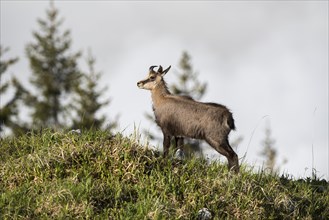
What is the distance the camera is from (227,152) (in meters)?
13.4

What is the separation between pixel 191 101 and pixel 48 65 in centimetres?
3553

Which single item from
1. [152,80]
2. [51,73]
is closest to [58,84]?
[51,73]

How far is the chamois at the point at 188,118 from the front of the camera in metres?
13.5

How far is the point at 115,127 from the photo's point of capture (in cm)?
1339

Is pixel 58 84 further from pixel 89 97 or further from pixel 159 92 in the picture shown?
pixel 159 92

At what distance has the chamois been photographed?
1347 centimetres

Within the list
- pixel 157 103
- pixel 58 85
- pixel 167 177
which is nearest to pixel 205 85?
pixel 58 85

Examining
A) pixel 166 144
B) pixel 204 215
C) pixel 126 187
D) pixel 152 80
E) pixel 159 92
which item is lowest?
pixel 204 215

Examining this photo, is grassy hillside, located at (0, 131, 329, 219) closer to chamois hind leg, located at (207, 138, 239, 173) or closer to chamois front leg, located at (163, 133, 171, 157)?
chamois hind leg, located at (207, 138, 239, 173)

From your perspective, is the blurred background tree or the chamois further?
the blurred background tree

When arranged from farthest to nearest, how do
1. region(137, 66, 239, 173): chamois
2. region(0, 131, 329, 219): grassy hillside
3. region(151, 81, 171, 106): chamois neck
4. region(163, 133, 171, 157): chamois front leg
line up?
region(151, 81, 171, 106): chamois neck < region(137, 66, 239, 173): chamois < region(163, 133, 171, 157): chamois front leg < region(0, 131, 329, 219): grassy hillside

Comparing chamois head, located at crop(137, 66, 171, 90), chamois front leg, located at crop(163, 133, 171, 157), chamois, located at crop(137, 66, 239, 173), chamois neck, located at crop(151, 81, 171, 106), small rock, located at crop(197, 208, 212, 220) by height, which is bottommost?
small rock, located at crop(197, 208, 212, 220)

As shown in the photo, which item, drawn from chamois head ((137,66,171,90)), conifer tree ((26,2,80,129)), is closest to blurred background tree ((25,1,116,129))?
conifer tree ((26,2,80,129))

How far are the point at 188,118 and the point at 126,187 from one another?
3.21 metres
